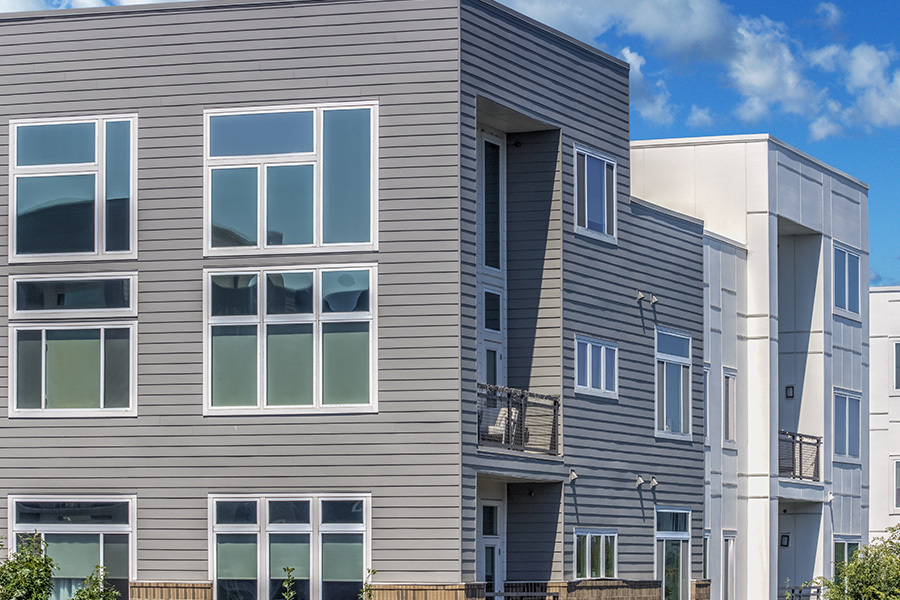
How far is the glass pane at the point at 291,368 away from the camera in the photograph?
26.1 meters

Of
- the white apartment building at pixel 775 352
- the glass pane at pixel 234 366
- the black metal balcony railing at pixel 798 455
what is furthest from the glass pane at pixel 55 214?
the black metal balcony railing at pixel 798 455

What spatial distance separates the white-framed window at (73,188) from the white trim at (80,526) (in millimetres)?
4100

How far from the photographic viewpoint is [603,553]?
30.2 meters

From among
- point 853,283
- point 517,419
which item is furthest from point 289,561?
point 853,283

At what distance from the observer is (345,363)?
26.0 m

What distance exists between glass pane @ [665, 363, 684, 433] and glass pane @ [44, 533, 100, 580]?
41.0 ft

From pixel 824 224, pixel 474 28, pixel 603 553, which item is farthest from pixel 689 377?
pixel 474 28

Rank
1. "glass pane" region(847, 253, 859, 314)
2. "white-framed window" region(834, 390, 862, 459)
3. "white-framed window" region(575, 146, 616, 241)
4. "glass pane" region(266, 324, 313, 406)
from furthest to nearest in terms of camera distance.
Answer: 1. "glass pane" region(847, 253, 859, 314)
2. "white-framed window" region(834, 390, 862, 459)
3. "white-framed window" region(575, 146, 616, 241)
4. "glass pane" region(266, 324, 313, 406)

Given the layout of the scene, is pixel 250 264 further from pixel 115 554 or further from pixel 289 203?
pixel 115 554

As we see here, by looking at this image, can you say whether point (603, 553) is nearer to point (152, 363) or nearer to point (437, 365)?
point (437, 365)

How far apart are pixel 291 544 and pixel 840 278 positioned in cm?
2048

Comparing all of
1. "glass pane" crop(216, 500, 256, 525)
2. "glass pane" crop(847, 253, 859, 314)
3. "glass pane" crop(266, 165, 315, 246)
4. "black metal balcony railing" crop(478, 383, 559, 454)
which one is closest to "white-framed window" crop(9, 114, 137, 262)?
"glass pane" crop(266, 165, 315, 246)

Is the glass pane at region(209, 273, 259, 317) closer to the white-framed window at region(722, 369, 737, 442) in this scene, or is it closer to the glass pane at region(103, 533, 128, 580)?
the glass pane at region(103, 533, 128, 580)

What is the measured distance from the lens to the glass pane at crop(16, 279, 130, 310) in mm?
26906
